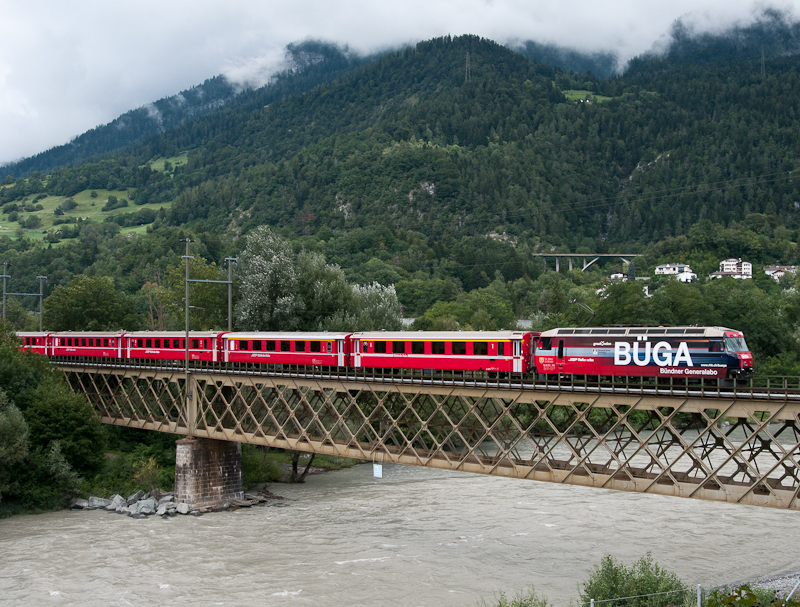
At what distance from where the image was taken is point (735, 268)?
163250mm

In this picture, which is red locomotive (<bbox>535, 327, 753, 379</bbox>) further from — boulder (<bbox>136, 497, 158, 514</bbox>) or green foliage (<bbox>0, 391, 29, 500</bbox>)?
green foliage (<bbox>0, 391, 29, 500</bbox>)

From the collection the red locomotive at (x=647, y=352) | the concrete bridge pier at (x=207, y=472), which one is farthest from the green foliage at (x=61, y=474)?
the red locomotive at (x=647, y=352)

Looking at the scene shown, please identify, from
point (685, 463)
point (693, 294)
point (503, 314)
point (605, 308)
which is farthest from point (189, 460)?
point (503, 314)

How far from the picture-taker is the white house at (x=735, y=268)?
157375mm

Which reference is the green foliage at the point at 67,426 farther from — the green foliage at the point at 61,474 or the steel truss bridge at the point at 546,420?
the steel truss bridge at the point at 546,420

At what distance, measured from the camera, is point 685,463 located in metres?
52.9

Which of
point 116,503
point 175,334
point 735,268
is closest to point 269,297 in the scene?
point 175,334

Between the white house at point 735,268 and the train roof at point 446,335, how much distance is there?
129 metres

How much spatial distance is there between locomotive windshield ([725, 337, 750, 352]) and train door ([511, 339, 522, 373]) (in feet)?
33.1

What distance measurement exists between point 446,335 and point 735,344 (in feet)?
47.5

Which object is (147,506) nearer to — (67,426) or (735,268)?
(67,426)

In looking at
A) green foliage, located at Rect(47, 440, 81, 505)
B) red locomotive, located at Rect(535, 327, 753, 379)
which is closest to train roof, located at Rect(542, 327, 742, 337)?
red locomotive, located at Rect(535, 327, 753, 379)

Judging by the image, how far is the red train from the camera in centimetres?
3362

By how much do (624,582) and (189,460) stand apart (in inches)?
1194
